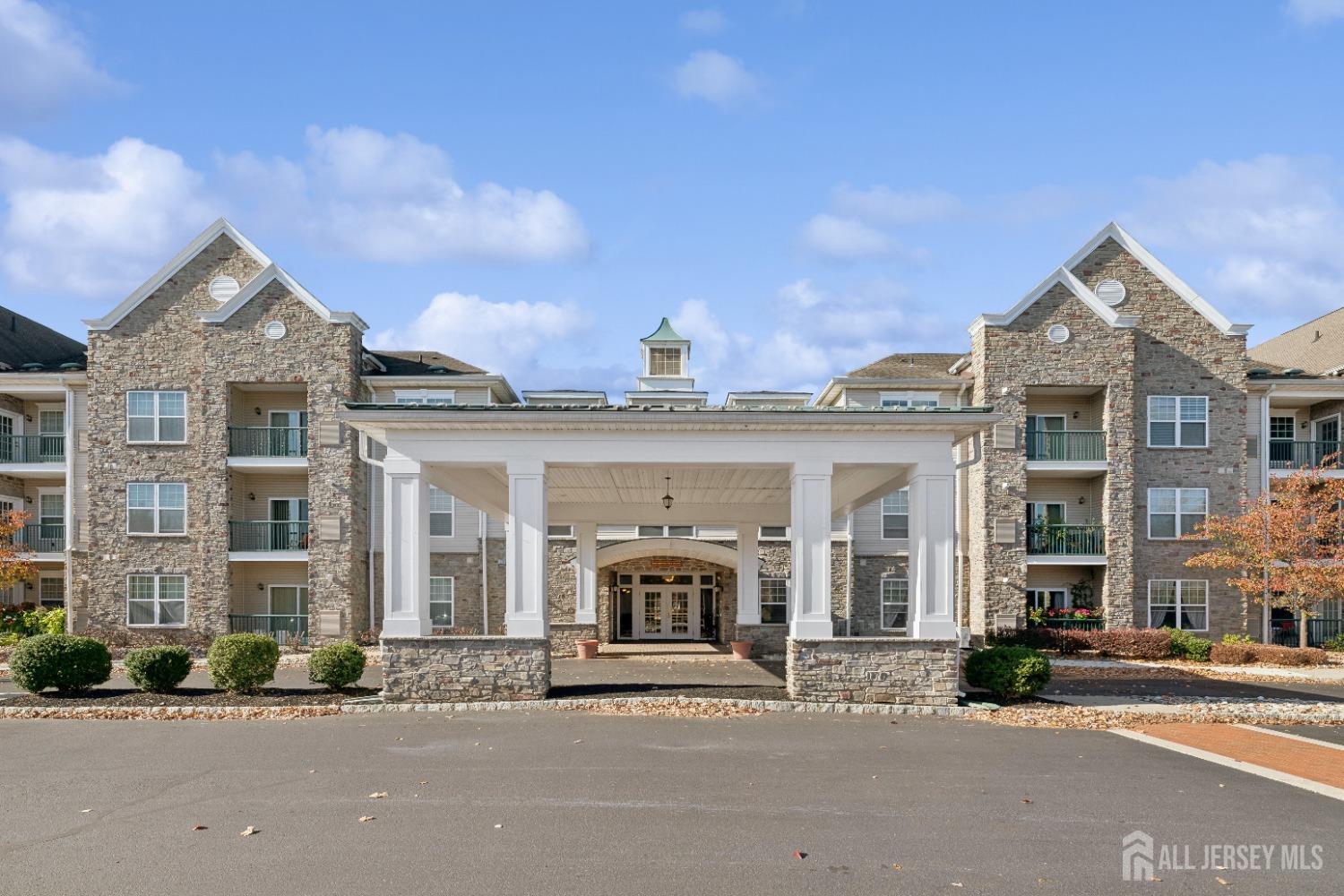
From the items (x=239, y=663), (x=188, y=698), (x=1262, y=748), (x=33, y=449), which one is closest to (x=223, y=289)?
(x=33, y=449)

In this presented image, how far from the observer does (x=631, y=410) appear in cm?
1540

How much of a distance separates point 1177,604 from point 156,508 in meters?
29.7

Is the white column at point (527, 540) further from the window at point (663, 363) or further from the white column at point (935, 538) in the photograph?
the window at point (663, 363)

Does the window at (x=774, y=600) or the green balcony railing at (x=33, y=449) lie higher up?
the green balcony railing at (x=33, y=449)

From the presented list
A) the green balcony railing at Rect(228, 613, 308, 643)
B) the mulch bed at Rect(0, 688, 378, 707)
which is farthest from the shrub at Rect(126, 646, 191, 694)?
the green balcony railing at Rect(228, 613, 308, 643)

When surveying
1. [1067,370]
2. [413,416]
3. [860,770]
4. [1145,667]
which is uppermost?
[1067,370]

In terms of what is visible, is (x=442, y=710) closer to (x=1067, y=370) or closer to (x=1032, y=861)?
(x=1032, y=861)

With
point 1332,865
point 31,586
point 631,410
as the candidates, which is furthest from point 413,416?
point 31,586

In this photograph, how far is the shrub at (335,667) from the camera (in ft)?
53.0

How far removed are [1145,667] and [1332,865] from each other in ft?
57.0

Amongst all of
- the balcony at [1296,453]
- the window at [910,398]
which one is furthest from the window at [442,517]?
the balcony at [1296,453]

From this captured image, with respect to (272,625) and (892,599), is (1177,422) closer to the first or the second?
(892,599)

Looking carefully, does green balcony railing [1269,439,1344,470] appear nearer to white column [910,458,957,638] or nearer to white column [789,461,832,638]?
white column [910,458,957,638]

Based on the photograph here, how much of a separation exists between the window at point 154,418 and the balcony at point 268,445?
145cm
